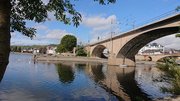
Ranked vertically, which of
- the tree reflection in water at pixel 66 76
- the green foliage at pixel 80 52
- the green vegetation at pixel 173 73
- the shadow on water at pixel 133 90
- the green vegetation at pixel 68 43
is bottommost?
the shadow on water at pixel 133 90

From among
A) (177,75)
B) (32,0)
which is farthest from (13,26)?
(177,75)

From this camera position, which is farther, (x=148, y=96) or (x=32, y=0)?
(x=148, y=96)

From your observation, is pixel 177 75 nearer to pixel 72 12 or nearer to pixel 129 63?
pixel 72 12

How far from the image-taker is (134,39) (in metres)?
87.6

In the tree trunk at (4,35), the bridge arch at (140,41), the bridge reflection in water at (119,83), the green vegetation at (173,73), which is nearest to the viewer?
the tree trunk at (4,35)

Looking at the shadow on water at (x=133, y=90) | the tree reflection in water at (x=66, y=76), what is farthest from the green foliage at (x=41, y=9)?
the tree reflection in water at (x=66, y=76)

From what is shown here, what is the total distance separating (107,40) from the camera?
119312 mm

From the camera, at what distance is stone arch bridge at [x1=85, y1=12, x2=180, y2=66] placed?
62.6m

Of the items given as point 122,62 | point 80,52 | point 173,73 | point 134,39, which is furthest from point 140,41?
point 80,52

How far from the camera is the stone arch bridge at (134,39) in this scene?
6264cm

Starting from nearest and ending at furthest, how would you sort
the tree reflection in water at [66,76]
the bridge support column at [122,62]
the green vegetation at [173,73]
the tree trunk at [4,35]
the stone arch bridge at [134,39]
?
the tree trunk at [4,35]
the green vegetation at [173,73]
the tree reflection in water at [66,76]
the stone arch bridge at [134,39]
the bridge support column at [122,62]

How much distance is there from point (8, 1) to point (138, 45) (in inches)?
3589

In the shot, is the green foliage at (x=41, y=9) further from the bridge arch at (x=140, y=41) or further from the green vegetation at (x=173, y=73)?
the bridge arch at (x=140, y=41)

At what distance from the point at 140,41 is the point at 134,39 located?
11.8ft
